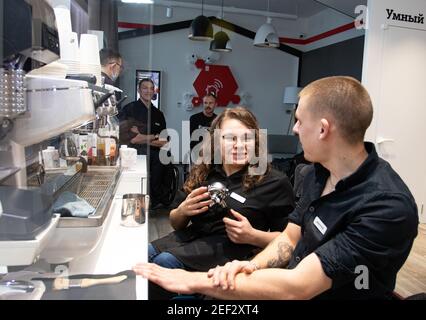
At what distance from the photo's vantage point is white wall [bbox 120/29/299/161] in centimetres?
624

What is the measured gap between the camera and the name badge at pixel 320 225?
1.11 m

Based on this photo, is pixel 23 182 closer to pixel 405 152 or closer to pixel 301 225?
pixel 301 225

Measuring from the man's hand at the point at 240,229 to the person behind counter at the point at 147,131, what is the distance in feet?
7.75

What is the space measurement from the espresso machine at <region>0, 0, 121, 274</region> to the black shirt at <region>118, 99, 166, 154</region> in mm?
2506

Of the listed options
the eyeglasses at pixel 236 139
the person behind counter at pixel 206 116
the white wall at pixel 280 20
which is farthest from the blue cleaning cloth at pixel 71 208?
the white wall at pixel 280 20

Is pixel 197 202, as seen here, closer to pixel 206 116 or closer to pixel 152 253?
pixel 152 253

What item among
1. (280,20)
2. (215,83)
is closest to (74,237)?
(215,83)

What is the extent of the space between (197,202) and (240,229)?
22 cm

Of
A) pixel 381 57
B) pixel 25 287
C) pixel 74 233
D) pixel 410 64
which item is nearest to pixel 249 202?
pixel 74 233

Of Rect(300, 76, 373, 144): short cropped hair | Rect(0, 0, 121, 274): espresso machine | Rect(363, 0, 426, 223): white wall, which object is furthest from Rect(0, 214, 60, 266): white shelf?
Rect(363, 0, 426, 223): white wall

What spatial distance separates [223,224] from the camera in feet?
5.51

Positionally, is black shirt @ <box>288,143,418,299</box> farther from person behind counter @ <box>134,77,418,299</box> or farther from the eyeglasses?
the eyeglasses

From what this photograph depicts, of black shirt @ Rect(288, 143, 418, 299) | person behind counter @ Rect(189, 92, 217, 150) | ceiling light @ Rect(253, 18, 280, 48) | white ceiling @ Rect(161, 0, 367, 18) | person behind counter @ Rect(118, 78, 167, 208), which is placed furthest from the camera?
white ceiling @ Rect(161, 0, 367, 18)

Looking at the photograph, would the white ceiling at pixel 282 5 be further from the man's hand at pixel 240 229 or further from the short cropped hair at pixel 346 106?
the short cropped hair at pixel 346 106
